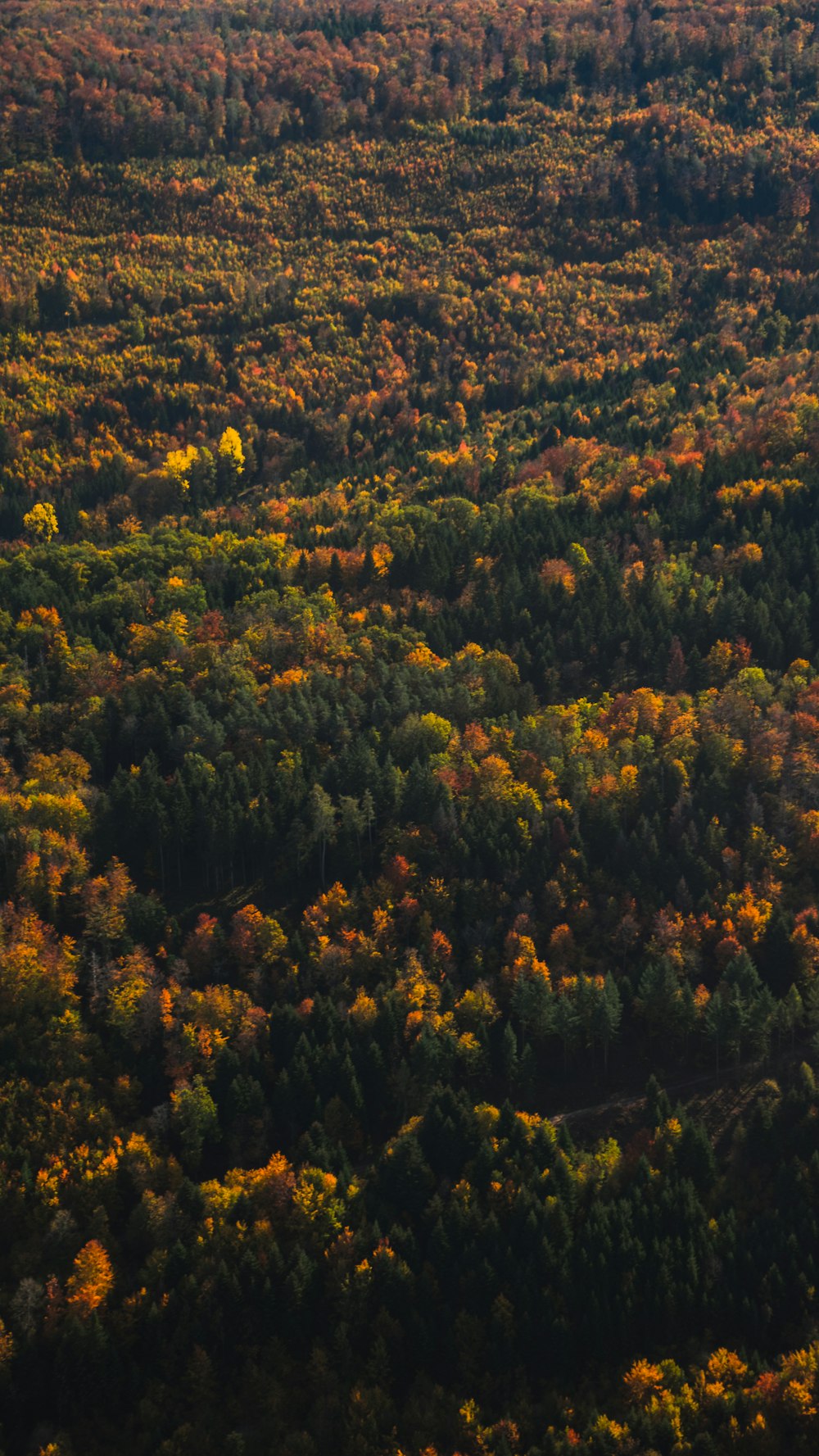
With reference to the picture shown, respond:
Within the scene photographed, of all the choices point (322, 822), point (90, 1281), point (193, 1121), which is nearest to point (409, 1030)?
point (193, 1121)

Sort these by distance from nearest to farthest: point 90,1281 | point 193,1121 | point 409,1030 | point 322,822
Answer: point 90,1281, point 193,1121, point 409,1030, point 322,822

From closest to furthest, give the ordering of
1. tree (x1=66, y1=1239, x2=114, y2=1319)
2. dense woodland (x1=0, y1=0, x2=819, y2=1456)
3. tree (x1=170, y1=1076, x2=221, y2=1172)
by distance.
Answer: dense woodland (x1=0, y1=0, x2=819, y2=1456)
tree (x1=66, y1=1239, x2=114, y2=1319)
tree (x1=170, y1=1076, x2=221, y2=1172)

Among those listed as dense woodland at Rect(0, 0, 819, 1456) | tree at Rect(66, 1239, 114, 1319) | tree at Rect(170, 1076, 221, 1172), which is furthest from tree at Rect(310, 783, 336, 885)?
tree at Rect(66, 1239, 114, 1319)

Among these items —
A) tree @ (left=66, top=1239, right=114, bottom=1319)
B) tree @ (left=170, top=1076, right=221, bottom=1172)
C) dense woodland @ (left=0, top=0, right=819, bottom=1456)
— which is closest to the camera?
dense woodland @ (left=0, top=0, right=819, bottom=1456)

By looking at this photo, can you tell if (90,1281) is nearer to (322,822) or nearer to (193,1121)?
(193,1121)

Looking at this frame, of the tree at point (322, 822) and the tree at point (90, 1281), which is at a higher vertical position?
the tree at point (322, 822)

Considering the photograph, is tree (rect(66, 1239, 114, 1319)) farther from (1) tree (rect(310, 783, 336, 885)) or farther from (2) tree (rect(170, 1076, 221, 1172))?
(1) tree (rect(310, 783, 336, 885))

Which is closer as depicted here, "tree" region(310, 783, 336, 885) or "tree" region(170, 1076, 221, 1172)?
"tree" region(170, 1076, 221, 1172)

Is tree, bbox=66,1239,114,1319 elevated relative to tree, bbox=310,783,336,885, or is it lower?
lower

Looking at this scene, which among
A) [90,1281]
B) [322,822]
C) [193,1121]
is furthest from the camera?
[322,822]

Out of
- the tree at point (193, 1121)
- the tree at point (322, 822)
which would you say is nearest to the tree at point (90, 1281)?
the tree at point (193, 1121)

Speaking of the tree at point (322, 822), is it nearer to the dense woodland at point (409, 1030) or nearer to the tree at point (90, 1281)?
the dense woodland at point (409, 1030)
